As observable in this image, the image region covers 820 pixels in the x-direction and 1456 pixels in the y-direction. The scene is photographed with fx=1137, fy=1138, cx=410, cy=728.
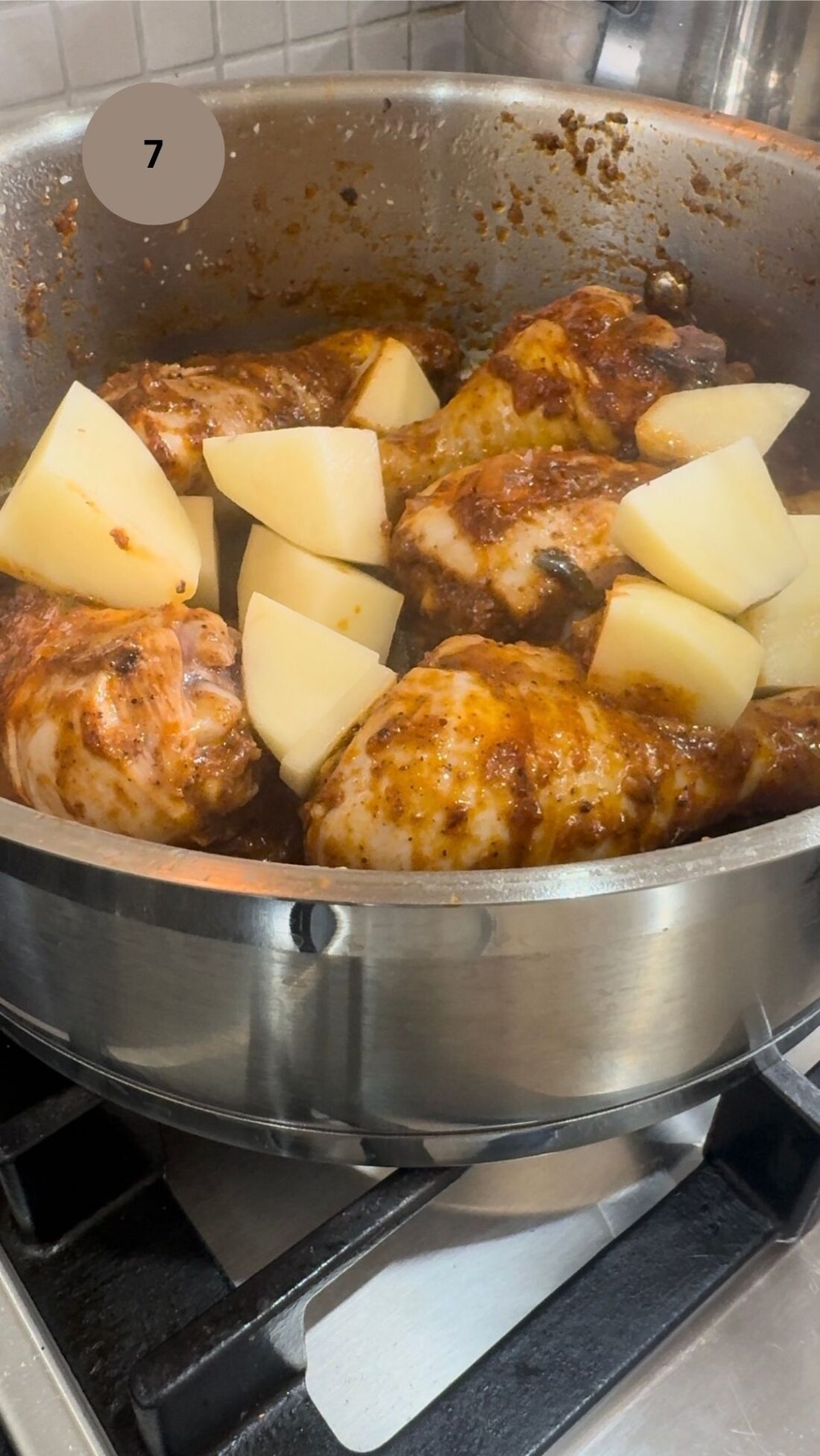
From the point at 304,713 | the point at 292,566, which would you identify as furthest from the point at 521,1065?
the point at 292,566

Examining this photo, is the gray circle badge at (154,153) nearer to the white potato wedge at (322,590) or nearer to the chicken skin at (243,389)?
the chicken skin at (243,389)

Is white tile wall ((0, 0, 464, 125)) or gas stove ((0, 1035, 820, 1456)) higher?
white tile wall ((0, 0, 464, 125))

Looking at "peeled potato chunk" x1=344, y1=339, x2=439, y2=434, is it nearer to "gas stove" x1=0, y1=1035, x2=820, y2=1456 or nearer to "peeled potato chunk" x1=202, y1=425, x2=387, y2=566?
"peeled potato chunk" x1=202, y1=425, x2=387, y2=566

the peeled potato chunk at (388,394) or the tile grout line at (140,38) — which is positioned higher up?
the tile grout line at (140,38)

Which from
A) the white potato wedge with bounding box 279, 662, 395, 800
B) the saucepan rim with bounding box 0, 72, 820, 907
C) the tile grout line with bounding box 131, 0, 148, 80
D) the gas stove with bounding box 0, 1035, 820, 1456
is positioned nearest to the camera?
the saucepan rim with bounding box 0, 72, 820, 907

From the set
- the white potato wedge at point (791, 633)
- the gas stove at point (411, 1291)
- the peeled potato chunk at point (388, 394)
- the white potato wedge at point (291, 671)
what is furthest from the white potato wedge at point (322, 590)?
the gas stove at point (411, 1291)

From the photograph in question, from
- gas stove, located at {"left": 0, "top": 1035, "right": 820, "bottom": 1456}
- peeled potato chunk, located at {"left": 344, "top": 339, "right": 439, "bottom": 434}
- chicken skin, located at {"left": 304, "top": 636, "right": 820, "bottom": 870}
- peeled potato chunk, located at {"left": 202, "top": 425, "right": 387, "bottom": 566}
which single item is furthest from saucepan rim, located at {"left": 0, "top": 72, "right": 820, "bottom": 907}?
peeled potato chunk, located at {"left": 344, "top": 339, "right": 439, "bottom": 434}
